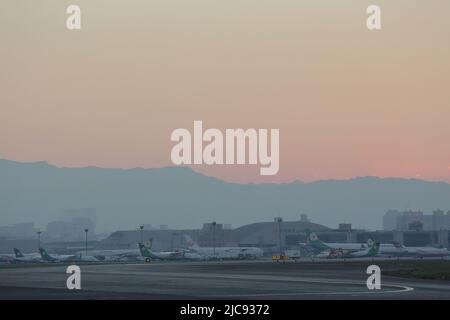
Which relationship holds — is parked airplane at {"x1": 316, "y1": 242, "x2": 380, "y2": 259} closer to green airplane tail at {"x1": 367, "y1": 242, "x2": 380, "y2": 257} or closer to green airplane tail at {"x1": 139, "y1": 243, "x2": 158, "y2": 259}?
green airplane tail at {"x1": 367, "y1": 242, "x2": 380, "y2": 257}

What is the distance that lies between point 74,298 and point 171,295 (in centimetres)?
580

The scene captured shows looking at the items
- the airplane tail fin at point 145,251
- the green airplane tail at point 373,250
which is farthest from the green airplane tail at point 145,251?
the green airplane tail at point 373,250

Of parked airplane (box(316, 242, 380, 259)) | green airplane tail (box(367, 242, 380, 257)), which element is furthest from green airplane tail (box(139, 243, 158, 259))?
green airplane tail (box(367, 242, 380, 257))

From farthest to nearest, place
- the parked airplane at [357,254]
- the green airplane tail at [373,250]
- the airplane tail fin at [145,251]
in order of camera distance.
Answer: the parked airplane at [357,254]
the green airplane tail at [373,250]
the airplane tail fin at [145,251]

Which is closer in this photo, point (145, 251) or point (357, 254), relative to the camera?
point (145, 251)

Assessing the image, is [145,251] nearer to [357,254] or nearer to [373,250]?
[357,254]

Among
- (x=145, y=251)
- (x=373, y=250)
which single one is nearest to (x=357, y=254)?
(x=373, y=250)

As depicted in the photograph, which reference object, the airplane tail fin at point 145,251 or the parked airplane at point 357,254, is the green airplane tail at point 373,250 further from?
the airplane tail fin at point 145,251

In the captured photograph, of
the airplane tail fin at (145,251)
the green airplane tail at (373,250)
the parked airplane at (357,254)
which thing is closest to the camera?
the airplane tail fin at (145,251)

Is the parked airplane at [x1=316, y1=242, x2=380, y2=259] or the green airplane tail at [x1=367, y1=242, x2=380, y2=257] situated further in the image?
the parked airplane at [x1=316, y1=242, x2=380, y2=259]

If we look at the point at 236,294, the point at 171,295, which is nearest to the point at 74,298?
the point at 171,295
